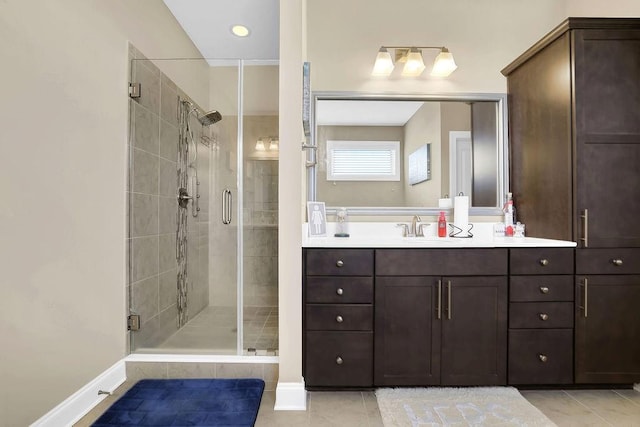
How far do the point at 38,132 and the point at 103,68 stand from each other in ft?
2.00

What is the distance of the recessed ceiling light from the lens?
8.78 ft

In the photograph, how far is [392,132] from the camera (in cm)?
235

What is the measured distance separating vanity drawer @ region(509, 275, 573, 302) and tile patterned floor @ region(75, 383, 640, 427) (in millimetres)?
530

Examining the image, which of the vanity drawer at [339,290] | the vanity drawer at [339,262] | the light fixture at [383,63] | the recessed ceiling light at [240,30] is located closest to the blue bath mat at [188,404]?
the vanity drawer at [339,290]

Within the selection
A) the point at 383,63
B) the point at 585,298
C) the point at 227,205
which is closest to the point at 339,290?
the point at 227,205

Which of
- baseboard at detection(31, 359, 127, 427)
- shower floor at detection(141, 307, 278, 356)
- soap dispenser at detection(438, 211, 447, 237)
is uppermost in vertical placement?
soap dispenser at detection(438, 211, 447, 237)

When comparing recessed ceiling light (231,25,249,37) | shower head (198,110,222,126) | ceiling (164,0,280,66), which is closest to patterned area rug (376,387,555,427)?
shower head (198,110,222,126)

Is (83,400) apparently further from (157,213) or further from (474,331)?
(474,331)

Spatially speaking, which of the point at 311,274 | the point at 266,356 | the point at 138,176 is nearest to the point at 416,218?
the point at 311,274

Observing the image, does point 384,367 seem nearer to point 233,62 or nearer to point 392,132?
point 392,132

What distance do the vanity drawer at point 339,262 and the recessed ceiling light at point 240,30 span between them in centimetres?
205

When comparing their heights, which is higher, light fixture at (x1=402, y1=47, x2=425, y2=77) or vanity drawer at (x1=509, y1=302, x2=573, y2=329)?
light fixture at (x1=402, y1=47, x2=425, y2=77)

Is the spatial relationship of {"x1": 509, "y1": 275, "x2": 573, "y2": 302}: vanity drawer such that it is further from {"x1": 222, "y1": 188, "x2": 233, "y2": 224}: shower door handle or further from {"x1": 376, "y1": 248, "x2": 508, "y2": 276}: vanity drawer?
{"x1": 222, "y1": 188, "x2": 233, "y2": 224}: shower door handle

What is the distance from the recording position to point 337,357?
1751 millimetres
